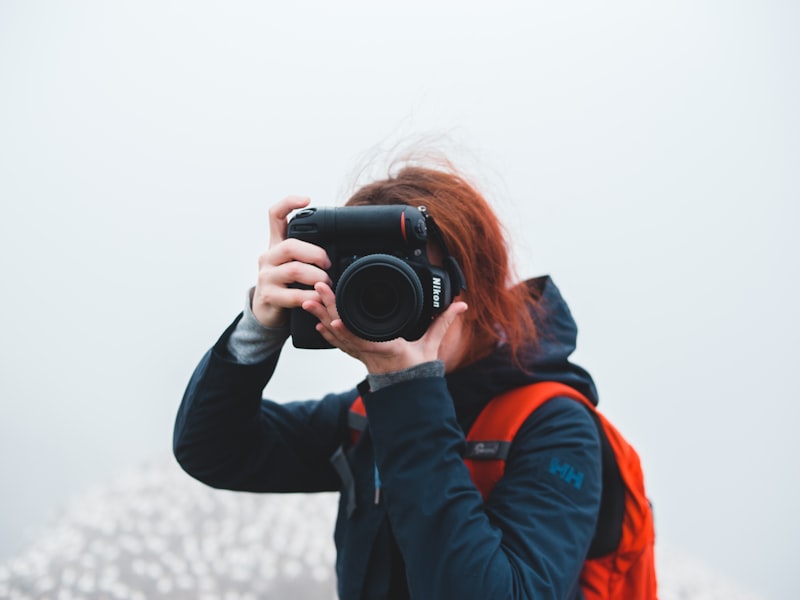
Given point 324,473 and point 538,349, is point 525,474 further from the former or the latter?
point 324,473

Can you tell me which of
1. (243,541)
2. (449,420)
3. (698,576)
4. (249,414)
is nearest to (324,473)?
(249,414)

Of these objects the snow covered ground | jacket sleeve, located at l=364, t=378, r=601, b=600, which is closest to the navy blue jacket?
jacket sleeve, located at l=364, t=378, r=601, b=600

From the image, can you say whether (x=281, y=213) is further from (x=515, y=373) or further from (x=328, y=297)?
(x=515, y=373)

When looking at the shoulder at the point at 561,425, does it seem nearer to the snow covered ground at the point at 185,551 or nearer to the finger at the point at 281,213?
the finger at the point at 281,213

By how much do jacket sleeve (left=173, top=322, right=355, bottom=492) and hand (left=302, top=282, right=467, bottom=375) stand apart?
82mm

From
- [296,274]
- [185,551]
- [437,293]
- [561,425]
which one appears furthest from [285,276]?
[185,551]

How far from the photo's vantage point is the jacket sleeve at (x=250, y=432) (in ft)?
1.60

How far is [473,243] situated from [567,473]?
0.67ft

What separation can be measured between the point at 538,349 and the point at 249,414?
249mm

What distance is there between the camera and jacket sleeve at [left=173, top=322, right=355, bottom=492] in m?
0.49

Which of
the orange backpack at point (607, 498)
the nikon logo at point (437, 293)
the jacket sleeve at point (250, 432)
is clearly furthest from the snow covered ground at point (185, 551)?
the nikon logo at point (437, 293)

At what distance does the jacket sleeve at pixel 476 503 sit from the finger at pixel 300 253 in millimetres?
113

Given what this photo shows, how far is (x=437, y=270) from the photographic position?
1.52ft

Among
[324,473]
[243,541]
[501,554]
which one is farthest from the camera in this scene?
[243,541]
